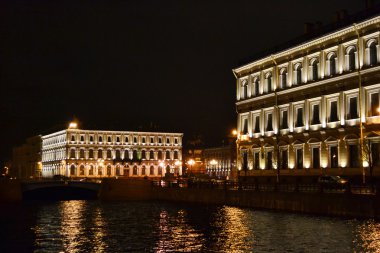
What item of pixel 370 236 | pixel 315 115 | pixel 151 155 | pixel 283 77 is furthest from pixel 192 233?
pixel 151 155

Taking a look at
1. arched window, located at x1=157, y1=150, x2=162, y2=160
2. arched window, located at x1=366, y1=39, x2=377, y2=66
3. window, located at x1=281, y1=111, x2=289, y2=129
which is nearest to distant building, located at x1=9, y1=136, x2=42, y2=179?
arched window, located at x1=157, y1=150, x2=162, y2=160

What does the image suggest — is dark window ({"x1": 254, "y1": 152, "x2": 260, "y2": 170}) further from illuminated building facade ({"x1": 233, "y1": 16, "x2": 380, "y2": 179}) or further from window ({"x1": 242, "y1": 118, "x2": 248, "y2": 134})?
window ({"x1": 242, "y1": 118, "x2": 248, "y2": 134})

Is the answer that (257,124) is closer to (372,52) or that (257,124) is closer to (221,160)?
(372,52)

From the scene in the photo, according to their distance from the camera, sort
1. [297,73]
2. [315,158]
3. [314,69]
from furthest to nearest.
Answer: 1. [297,73]
2. [314,69]
3. [315,158]

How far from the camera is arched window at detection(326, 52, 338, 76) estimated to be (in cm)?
5142

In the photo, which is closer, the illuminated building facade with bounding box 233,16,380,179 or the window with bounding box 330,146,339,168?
the illuminated building facade with bounding box 233,16,380,179

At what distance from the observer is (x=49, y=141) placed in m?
149

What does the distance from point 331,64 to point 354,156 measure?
857 centimetres

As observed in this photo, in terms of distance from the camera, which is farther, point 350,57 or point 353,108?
point 350,57

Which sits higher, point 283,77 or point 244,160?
point 283,77

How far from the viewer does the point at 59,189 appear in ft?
296

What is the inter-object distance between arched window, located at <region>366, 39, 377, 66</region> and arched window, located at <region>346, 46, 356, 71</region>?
1.77 meters

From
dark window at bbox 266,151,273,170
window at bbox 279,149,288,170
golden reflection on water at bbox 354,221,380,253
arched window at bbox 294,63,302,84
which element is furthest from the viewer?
dark window at bbox 266,151,273,170

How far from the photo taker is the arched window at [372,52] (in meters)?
47.0
